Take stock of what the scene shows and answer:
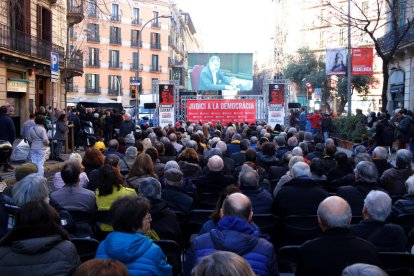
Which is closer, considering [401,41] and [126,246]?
[126,246]

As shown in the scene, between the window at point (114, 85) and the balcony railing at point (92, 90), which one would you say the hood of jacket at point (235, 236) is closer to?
the balcony railing at point (92, 90)

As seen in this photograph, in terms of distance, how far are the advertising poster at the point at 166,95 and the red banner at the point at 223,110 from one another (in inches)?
56.8

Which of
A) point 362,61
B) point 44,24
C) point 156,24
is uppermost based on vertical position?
point 156,24

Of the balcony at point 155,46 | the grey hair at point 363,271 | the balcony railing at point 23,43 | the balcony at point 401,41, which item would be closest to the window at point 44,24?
the balcony railing at point 23,43

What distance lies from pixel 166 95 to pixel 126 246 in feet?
79.5

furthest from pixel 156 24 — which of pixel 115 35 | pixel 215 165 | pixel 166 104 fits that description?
pixel 215 165

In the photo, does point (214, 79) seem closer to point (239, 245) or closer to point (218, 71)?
point (218, 71)

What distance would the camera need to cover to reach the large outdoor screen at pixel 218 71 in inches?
1697

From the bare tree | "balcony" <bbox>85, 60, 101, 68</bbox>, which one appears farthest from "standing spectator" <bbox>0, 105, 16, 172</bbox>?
"balcony" <bbox>85, 60, 101, 68</bbox>

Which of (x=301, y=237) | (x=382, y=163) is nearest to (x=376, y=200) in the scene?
(x=301, y=237)

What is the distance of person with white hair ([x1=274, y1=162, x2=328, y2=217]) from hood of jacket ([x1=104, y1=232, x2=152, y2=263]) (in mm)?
2881

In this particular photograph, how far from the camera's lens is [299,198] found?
21.0ft

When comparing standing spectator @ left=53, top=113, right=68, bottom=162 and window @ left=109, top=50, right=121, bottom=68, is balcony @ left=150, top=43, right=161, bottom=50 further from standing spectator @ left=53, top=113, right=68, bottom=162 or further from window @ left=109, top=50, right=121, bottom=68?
standing spectator @ left=53, top=113, right=68, bottom=162

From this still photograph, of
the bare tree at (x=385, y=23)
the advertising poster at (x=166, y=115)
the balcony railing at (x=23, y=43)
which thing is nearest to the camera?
the bare tree at (x=385, y=23)
